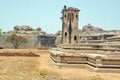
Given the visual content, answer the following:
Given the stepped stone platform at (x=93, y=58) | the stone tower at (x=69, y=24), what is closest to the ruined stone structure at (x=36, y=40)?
the stone tower at (x=69, y=24)

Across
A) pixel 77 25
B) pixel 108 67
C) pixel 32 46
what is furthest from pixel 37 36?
pixel 108 67

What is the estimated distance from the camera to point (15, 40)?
73188 mm

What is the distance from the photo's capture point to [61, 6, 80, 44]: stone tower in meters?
48.8

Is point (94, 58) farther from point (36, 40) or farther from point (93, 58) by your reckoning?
point (36, 40)

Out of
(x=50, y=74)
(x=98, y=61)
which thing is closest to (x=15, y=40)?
(x=98, y=61)

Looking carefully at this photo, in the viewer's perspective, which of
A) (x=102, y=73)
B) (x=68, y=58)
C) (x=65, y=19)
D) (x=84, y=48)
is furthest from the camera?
(x=65, y=19)

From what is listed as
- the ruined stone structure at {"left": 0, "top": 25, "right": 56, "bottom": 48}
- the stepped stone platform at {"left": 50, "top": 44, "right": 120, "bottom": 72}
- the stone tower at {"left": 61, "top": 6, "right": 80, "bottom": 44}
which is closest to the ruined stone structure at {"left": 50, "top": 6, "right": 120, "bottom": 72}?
the stepped stone platform at {"left": 50, "top": 44, "right": 120, "bottom": 72}

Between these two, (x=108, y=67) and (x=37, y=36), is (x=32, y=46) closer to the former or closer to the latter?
(x=37, y=36)

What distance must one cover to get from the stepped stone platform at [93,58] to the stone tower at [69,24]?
24.7m

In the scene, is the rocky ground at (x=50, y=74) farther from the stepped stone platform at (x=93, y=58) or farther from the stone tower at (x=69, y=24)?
the stone tower at (x=69, y=24)

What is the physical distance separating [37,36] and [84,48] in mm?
59558

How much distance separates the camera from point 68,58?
19.2 m

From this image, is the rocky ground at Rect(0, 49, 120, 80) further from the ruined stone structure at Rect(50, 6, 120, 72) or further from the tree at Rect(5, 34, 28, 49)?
the tree at Rect(5, 34, 28, 49)

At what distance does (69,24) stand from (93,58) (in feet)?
104
